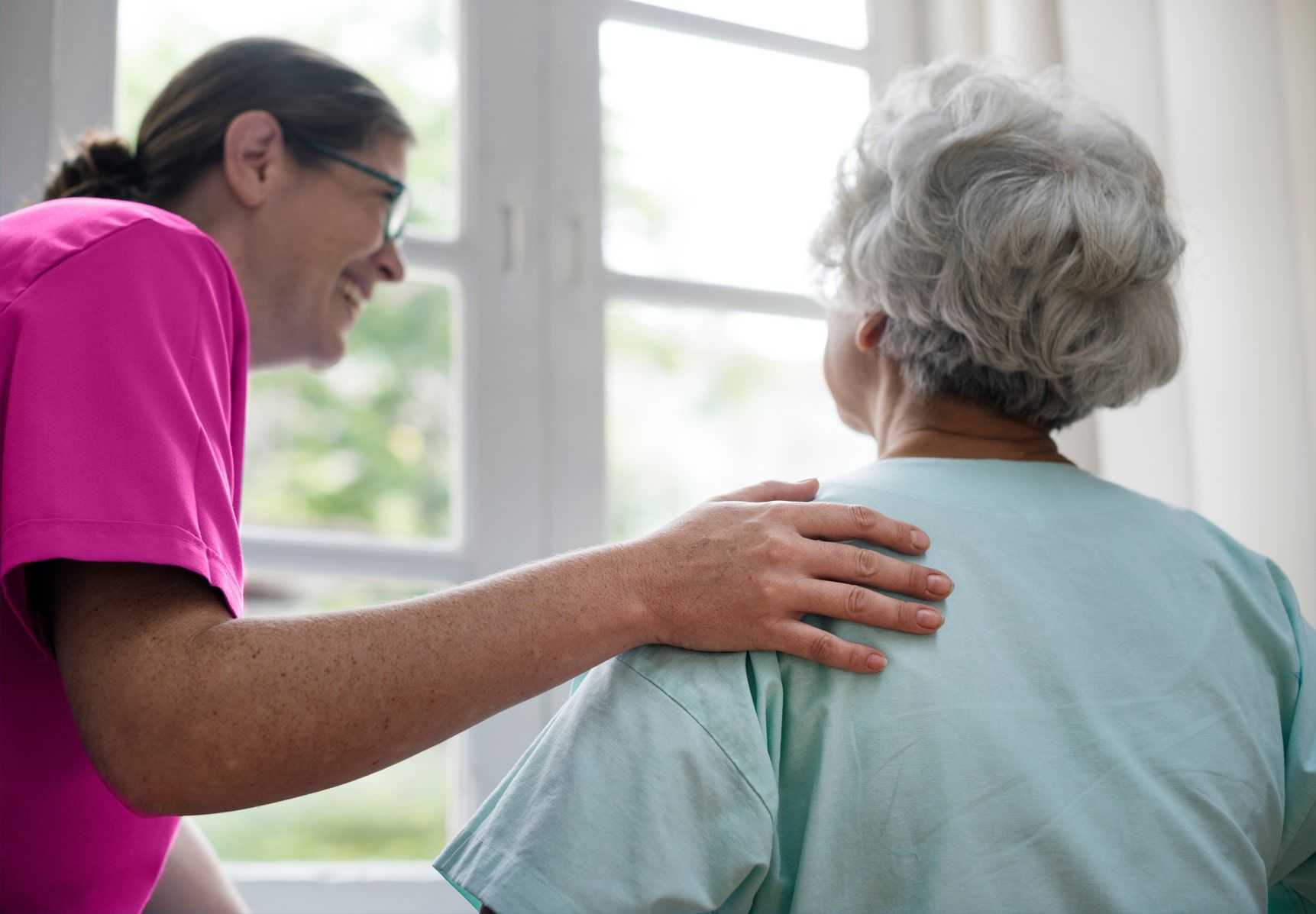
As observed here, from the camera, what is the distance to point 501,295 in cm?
219

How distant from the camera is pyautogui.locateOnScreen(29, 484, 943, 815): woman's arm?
97 cm

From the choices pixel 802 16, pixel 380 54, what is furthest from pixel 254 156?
pixel 380 54

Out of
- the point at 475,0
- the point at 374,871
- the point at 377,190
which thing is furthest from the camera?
the point at 475,0

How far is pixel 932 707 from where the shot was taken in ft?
3.89

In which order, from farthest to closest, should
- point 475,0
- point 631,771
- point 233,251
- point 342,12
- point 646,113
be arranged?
point 342,12 < point 646,113 < point 475,0 < point 233,251 < point 631,771

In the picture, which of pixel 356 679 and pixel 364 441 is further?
pixel 364 441

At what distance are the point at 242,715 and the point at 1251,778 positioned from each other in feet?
3.12

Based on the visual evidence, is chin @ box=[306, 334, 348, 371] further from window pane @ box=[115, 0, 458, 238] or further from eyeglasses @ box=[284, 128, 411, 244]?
window pane @ box=[115, 0, 458, 238]

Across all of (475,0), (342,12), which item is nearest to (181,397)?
(475,0)

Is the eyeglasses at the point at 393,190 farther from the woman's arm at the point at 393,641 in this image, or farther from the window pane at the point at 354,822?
the window pane at the point at 354,822

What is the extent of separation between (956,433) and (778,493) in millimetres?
239

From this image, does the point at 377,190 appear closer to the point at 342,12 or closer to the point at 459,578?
the point at 459,578

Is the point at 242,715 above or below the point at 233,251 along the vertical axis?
below

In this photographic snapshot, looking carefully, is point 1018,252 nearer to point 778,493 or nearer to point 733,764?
point 778,493
